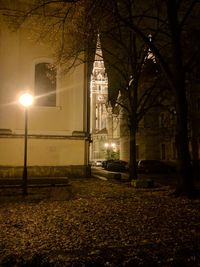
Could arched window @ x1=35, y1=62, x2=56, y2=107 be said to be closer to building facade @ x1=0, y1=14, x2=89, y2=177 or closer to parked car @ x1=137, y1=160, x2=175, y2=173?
building facade @ x1=0, y1=14, x2=89, y2=177

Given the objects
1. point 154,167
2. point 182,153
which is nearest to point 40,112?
point 182,153

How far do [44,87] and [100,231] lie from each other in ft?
51.1

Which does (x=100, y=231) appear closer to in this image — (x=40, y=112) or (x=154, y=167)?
(x=40, y=112)

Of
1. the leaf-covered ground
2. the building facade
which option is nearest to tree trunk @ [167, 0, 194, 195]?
the leaf-covered ground

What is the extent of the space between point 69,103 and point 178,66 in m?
10.4

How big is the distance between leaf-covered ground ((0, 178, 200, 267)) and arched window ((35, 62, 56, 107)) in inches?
402

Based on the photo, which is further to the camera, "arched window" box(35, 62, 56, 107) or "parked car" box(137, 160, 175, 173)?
"parked car" box(137, 160, 175, 173)

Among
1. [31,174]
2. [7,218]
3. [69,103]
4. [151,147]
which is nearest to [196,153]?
[151,147]

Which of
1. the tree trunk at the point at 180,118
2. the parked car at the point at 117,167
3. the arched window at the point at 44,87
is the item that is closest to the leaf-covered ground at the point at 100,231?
the tree trunk at the point at 180,118

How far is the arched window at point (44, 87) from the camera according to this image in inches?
855

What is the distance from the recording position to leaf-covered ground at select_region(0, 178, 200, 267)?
5.55 m

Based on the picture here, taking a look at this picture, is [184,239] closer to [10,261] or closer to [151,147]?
[10,261]

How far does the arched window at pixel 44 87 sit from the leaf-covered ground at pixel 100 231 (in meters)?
10.2

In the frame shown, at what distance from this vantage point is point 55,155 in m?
21.1
